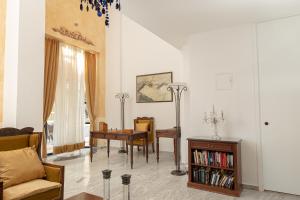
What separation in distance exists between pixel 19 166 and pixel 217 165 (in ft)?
8.78

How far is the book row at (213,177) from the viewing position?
322cm

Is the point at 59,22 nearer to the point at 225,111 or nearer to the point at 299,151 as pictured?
the point at 225,111

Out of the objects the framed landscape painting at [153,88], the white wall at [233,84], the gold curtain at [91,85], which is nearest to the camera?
the white wall at [233,84]

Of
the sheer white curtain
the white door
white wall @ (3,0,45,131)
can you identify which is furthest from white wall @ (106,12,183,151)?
white wall @ (3,0,45,131)

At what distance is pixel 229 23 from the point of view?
3.53m

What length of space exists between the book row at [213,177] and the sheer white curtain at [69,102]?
4008 mm

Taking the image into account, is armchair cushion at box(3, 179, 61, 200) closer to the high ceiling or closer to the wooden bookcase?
the wooden bookcase

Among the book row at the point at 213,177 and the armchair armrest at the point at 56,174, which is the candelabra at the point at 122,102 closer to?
the book row at the point at 213,177

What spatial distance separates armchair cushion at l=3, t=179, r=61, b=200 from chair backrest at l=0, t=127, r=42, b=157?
0.48 metres

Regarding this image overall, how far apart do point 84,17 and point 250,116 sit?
5.59 metres

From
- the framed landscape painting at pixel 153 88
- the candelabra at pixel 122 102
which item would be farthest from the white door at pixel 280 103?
the candelabra at pixel 122 102

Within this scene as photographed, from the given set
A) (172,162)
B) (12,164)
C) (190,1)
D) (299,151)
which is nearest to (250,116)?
(299,151)

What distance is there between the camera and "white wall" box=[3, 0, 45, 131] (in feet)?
9.12

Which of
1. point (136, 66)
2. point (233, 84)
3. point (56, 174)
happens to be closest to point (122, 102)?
point (136, 66)
